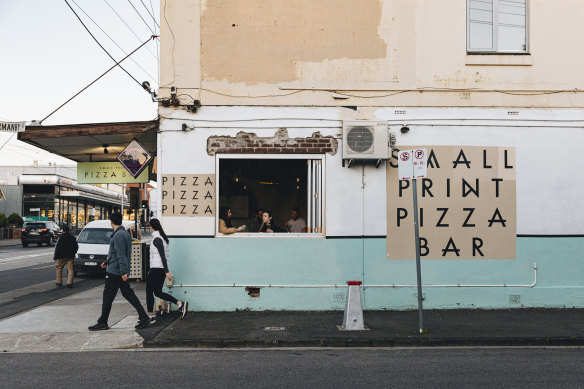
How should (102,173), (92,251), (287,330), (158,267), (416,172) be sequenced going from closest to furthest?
(416,172) < (287,330) < (158,267) < (102,173) < (92,251)

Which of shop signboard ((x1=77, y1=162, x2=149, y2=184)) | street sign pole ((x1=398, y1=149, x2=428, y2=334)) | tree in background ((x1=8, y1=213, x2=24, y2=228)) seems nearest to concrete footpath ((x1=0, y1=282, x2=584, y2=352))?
street sign pole ((x1=398, y1=149, x2=428, y2=334))

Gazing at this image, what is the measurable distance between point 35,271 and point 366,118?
14587 millimetres

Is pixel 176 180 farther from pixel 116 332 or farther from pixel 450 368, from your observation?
pixel 450 368

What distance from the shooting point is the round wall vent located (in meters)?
9.40

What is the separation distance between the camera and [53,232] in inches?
1352

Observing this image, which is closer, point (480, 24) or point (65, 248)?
point (480, 24)

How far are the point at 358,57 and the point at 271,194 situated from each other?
6.66 m

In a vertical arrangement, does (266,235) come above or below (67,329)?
above

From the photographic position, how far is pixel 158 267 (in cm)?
869

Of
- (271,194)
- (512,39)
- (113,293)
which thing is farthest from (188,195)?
(512,39)

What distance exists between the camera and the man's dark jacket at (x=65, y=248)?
14.1 metres

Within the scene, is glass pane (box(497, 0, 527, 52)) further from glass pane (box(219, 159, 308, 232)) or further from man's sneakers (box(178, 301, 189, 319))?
man's sneakers (box(178, 301, 189, 319))

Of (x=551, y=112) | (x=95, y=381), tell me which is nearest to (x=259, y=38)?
(x=551, y=112)

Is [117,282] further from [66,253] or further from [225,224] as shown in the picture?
[66,253]
